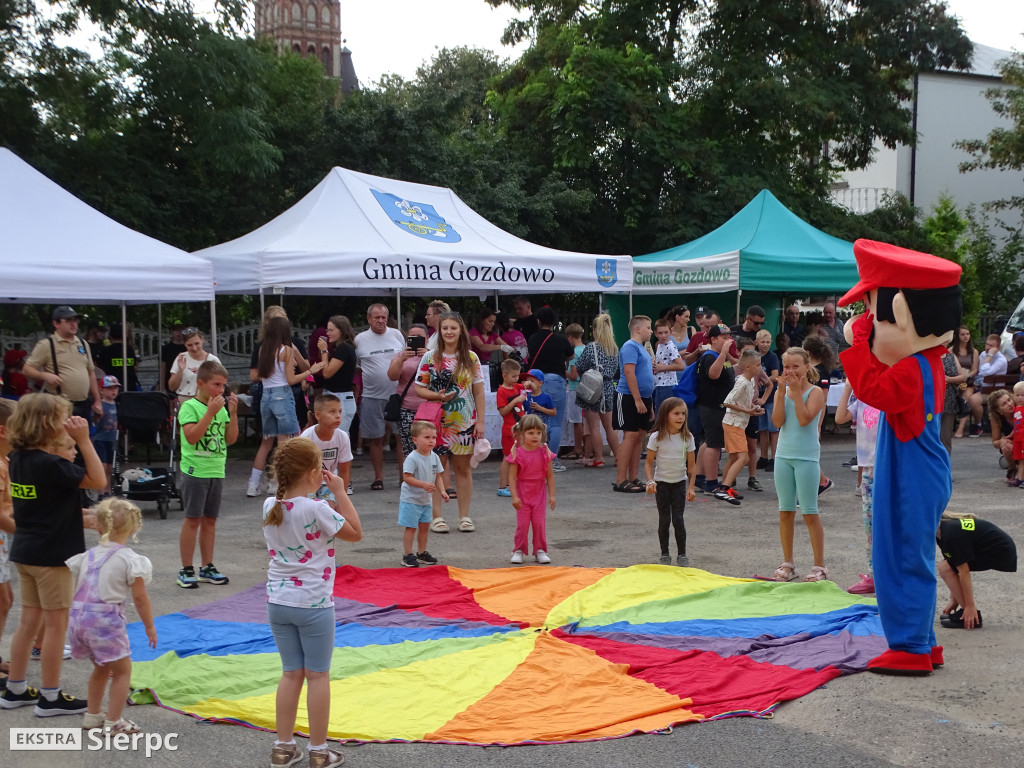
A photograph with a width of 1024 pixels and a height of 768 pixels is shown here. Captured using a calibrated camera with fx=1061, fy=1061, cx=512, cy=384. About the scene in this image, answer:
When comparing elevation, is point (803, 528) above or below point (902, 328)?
below

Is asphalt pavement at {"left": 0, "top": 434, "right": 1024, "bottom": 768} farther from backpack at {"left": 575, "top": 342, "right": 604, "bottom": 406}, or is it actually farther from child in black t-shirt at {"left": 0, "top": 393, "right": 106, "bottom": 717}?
backpack at {"left": 575, "top": 342, "right": 604, "bottom": 406}

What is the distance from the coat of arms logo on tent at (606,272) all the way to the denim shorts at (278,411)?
516 cm

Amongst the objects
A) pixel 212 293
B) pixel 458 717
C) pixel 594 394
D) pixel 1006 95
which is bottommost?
pixel 458 717

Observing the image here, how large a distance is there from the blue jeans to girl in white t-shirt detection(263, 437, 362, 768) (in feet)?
25.9

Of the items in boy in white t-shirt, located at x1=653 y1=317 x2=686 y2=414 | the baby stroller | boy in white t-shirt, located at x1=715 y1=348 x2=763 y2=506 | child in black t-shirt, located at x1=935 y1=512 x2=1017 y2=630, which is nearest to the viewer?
child in black t-shirt, located at x1=935 y1=512 x2=1017 y2=630

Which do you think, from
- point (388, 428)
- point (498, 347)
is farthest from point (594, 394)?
point (388, 428)

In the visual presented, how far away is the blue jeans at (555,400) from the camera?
1233cm

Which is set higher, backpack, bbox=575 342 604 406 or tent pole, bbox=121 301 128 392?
tent pole, bbox=121 301 128 392

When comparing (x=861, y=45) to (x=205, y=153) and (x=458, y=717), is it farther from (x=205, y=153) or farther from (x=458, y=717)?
(x=458, y=717)

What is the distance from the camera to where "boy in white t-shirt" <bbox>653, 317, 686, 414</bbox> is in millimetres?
11873

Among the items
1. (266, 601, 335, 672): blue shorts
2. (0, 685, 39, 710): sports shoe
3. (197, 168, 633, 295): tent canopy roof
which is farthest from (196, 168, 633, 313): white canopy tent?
(266, 601, 335, 672): blue shorts

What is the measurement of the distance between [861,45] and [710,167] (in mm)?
5789

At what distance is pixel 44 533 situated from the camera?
16.2 feet

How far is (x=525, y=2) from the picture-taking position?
25.9 meters
